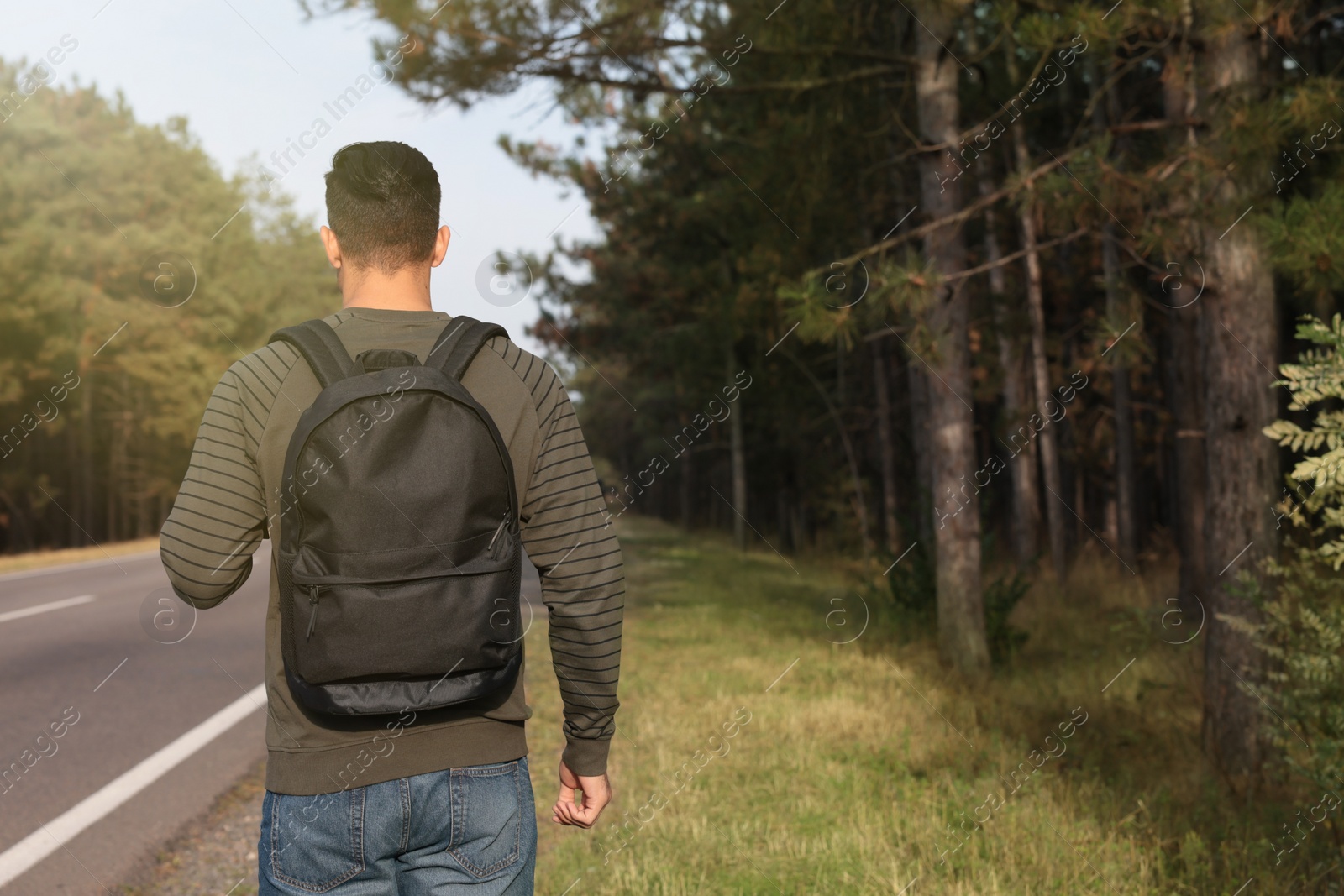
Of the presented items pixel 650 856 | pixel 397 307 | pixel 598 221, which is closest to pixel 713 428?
pixel 598 221

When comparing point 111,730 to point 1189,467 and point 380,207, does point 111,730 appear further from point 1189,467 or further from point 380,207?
point 1189,467

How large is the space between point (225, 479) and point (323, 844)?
25.7 inches

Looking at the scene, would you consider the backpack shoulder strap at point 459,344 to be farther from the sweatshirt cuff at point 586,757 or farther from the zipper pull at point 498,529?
the sweatshirt cuff at point 586,757

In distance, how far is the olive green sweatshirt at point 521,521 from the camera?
183 cm

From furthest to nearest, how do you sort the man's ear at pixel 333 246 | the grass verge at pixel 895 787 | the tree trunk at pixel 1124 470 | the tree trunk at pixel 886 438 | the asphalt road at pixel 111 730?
the tree trunk at pixel 886 438
the tree trunk at pixel 1124 470
the asphalt road at pixel 111 730
the grass verge at pixel 895 787
the man's ear at pixel 333 246

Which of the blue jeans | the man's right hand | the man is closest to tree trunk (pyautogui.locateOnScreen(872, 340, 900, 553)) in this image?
the man's right hand

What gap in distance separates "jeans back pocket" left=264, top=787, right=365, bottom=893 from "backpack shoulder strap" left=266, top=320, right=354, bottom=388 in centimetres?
72

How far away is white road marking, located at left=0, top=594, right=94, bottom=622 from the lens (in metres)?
11.1

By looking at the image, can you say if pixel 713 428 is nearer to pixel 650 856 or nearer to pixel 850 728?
pixel 850 728

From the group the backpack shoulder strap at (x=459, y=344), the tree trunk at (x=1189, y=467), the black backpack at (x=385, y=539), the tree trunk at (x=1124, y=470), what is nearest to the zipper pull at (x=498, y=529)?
the black backpack at (x=385, y=539)

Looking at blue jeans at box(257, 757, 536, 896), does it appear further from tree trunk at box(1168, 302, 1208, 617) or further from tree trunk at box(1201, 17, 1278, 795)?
tree trunk at box(1168, 302, 1208, 617)

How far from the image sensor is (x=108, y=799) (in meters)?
5.20

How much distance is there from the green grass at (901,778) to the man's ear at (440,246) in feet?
9.61

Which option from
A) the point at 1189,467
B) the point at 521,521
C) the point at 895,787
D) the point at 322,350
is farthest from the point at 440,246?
the point at 1189,467
